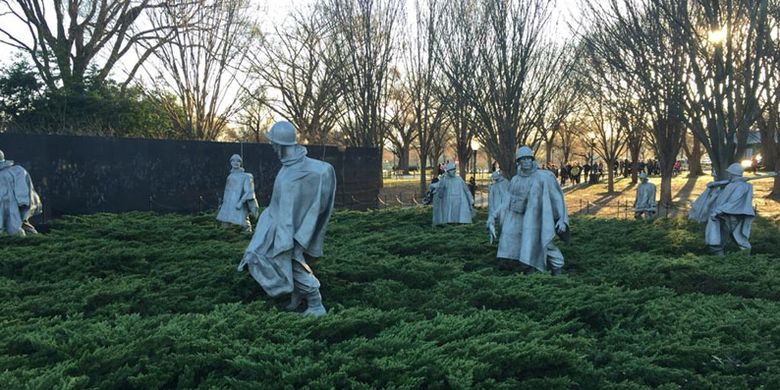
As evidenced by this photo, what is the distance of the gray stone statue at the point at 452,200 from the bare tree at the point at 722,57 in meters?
5.90

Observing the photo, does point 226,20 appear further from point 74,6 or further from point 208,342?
point 208,342

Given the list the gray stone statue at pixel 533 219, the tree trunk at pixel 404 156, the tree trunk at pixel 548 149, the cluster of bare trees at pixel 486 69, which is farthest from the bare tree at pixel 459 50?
the tree trunk at pixel 404 156

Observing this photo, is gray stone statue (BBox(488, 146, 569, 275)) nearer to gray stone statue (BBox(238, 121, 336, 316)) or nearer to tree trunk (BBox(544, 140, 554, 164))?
gray stone statue (BBox(238, 121, 336, 316))

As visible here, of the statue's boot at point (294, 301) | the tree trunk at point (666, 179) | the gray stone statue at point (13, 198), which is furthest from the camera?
the tree trunk at point (666, 179)

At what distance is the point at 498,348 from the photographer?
4.05 metres

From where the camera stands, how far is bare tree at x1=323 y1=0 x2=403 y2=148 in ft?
74.9

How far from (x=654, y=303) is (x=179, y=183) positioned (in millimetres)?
14403

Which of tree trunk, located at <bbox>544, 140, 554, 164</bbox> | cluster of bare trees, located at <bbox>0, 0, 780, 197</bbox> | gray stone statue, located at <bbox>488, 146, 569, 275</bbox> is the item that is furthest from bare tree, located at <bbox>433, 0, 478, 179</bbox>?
tree trunk, located at <bbox>544, 140, 554, 164</bbox>

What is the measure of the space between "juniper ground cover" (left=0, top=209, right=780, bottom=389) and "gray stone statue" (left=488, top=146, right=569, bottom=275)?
554 millimetres

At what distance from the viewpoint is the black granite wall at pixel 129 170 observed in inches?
552

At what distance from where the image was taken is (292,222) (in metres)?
5.29

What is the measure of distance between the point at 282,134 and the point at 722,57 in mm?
11786

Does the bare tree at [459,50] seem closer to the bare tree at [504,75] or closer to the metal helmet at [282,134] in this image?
the bare tree at [504,75]

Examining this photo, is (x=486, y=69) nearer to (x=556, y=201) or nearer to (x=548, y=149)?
(x=556, y=201)
